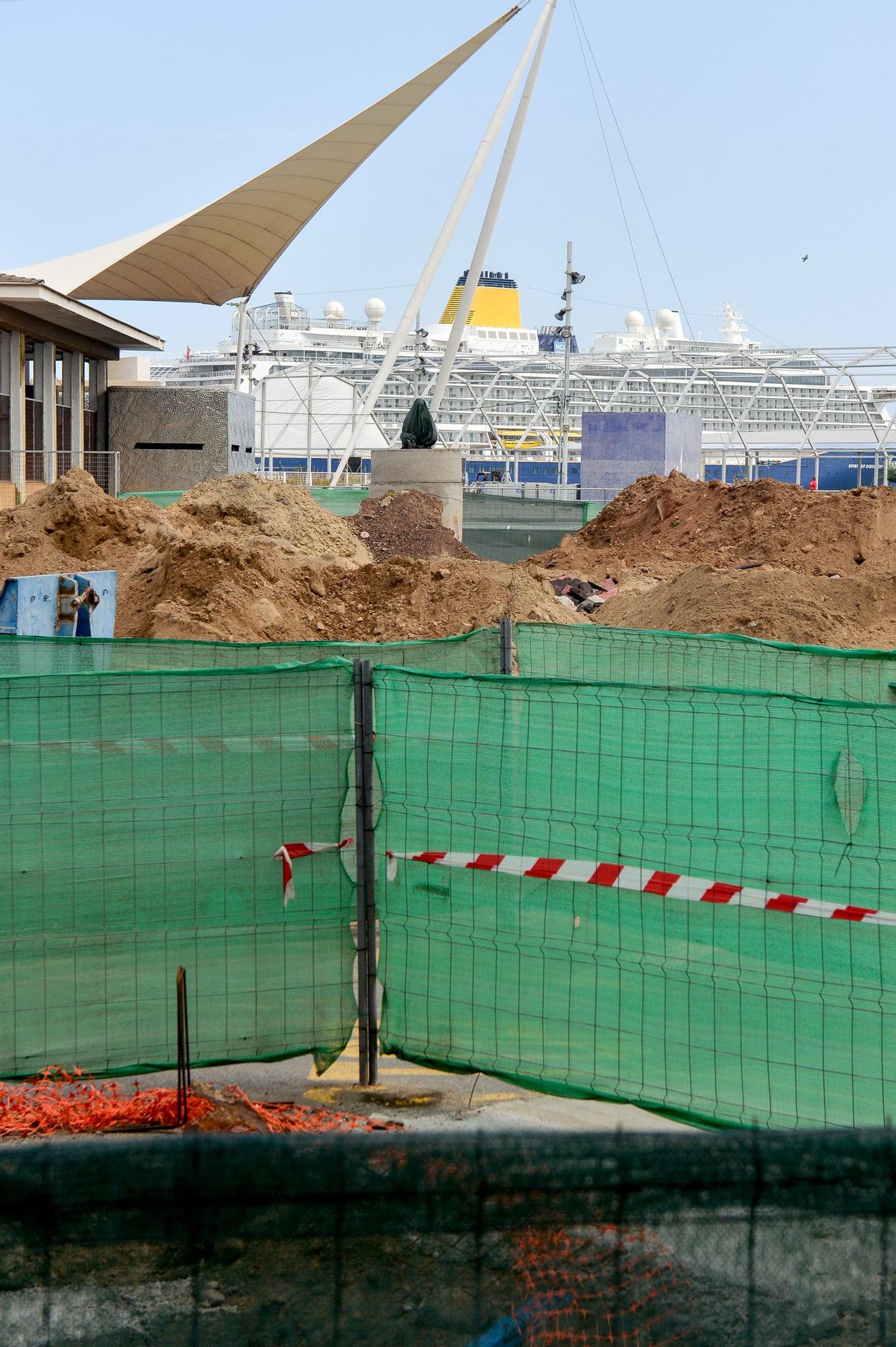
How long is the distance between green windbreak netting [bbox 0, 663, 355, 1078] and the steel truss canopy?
29.3m

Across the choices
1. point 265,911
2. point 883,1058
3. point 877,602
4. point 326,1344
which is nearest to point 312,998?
point 265,911

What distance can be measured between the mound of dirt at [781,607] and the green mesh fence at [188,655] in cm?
527

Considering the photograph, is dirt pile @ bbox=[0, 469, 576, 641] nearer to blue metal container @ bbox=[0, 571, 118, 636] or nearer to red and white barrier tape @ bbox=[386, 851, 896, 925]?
blue metal container @ bbox=[0, 571, 118, 636]

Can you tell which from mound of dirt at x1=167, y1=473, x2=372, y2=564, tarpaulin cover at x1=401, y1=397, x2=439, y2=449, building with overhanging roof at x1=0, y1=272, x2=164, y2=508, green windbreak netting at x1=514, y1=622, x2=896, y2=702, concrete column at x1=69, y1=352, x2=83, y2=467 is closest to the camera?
green windbreak netting at x1=514, y1=622, x2=896, y2=702

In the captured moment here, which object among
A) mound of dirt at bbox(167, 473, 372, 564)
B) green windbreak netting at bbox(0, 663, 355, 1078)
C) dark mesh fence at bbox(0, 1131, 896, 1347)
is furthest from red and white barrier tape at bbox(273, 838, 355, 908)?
mound of dirt at bbox(167, 473, 372, 564)

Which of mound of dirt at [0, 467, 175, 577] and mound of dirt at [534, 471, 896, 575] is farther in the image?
mound of dirt at [534, 471, 896, 575]

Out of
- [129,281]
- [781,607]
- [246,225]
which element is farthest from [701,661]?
[129,281]

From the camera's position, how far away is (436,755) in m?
5.39

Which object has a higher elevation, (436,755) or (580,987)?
(436,755)

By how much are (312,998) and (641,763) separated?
5.05ft

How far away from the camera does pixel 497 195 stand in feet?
125

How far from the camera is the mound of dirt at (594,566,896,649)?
13.4 meters

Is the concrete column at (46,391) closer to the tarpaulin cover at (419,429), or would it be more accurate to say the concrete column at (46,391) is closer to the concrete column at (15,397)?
the concrete column at (15,397)

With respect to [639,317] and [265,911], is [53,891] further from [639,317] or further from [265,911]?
[639,317]
